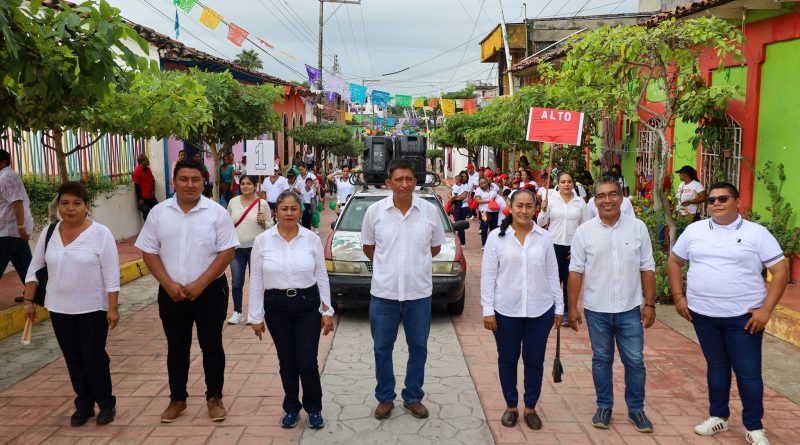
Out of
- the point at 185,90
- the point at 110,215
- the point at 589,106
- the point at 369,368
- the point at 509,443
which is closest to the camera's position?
the point at 509,443

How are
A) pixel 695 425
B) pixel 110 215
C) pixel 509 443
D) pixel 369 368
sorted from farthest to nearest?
pixel 110 215 → pixel 369 368 → pixel 695 425 → pixel 509 443

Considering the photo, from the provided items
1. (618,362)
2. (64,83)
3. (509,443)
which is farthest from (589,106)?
(64,83)

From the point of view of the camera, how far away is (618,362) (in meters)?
6.70

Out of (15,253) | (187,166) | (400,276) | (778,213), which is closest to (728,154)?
(778,213)

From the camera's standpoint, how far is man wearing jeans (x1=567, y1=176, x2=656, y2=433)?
4.90 meters

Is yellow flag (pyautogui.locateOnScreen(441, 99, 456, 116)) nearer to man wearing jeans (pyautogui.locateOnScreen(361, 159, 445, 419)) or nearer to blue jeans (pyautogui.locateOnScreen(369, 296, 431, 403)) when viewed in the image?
man wearing jeans (pyautogui.locateOnScreen(361, 159, 445, 419))

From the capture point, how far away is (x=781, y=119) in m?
9.20

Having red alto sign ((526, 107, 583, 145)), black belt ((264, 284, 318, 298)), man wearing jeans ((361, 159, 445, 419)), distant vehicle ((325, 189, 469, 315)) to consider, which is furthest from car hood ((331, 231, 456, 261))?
black belt ((264, 284, 318, 298))

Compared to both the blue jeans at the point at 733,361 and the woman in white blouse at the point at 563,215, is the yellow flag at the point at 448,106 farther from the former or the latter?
the blue jeans at the point at 733,361

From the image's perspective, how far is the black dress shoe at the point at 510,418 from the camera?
5.02 m

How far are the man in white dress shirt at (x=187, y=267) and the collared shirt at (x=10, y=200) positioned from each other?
3666 millimetres

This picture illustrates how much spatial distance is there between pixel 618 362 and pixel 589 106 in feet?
13.7

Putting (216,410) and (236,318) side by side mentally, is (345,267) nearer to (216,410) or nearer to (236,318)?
(236,318)

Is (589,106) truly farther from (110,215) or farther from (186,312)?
(110,215)
